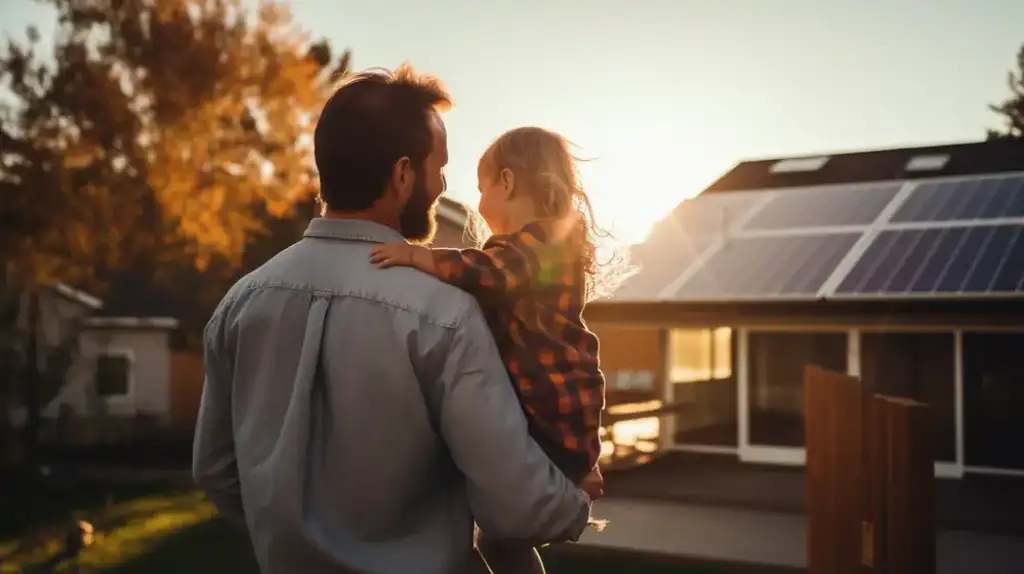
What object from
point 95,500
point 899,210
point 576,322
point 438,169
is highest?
point 899,210

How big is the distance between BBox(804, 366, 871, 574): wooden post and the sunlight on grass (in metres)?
6.23

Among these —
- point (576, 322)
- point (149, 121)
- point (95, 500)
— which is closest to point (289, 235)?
point (149, 121)

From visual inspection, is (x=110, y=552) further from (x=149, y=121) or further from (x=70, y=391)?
(x=70, y=391)

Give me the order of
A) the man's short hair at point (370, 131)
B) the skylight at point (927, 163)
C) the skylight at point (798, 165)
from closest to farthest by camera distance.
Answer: the man's short hair at point (370, 131), the skylight at point (927, 163), the skylight at point (798, 165)

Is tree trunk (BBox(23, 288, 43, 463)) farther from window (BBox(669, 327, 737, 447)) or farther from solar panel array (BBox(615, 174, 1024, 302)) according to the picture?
window (BBox(669, 327, 737, 447))

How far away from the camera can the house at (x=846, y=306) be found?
46.0 ft

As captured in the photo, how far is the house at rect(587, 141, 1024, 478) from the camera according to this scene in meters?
14.0

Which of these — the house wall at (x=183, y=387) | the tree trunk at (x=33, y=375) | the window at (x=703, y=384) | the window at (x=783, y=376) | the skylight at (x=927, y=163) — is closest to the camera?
the tree trunk at (x=33, y=375)

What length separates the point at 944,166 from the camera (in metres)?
18.7

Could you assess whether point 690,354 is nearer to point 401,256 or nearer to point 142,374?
point 142,374

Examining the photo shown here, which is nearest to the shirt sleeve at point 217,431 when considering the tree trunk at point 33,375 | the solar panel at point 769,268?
the solar panel at point 769,268

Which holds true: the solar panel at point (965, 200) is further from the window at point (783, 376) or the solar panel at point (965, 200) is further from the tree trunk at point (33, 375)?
the tree trunk at point (33, 375)

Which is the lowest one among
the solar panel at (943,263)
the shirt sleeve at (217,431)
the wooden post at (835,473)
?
the wooden post at (835,473)

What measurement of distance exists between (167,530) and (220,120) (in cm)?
783
